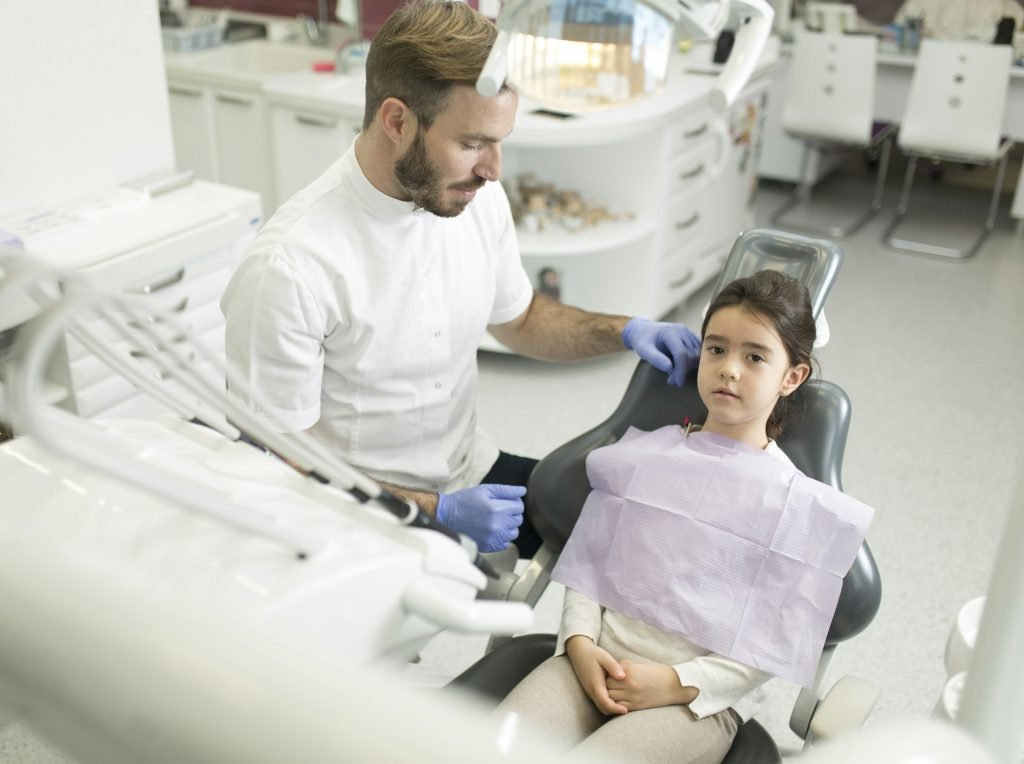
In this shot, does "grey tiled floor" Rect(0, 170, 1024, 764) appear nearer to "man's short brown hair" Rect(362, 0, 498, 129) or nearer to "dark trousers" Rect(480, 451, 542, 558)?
"dark trousers" Rect(480, 451, 542, 558)

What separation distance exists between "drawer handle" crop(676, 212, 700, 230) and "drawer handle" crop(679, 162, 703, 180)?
0.14 metres

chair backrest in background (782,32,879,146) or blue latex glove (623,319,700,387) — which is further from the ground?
blue latex glove (623,319,700,387)

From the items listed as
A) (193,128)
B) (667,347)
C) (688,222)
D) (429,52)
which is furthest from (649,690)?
(193,128)

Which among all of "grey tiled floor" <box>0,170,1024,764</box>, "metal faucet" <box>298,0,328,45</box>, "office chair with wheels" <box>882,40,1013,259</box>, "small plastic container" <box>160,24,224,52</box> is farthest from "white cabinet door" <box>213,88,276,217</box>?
"office chair with wheels" <box>882,40,1013,259</box>

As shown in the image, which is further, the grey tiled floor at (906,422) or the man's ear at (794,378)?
the grey tiled floor at (906,422)

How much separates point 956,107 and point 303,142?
Result: 111 inches

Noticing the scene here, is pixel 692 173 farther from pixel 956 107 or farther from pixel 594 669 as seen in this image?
pixel 594 669

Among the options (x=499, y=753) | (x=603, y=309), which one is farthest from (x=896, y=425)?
(x=499, y=753)

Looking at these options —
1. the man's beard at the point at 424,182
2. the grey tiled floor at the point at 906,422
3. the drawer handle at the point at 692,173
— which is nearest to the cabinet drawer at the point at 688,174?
the drawer handle at the point at 692,173

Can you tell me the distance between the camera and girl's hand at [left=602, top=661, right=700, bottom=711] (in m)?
1.35

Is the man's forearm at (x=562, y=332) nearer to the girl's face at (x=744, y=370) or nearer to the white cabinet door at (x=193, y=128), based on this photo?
the girl's face at (x=744, y=370)

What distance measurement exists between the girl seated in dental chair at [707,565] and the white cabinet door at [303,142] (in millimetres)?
2001

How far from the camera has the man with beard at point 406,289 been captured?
1.50 meters

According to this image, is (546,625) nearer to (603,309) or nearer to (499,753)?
(603,309)
